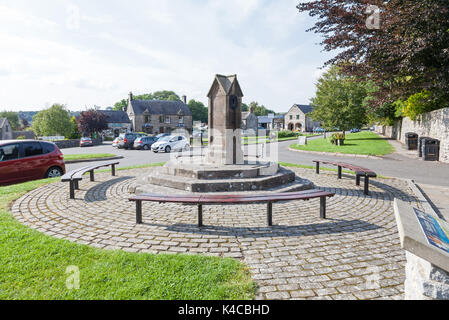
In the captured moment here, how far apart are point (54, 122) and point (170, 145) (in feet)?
87.3

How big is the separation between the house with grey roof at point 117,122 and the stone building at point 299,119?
47528 millimetres

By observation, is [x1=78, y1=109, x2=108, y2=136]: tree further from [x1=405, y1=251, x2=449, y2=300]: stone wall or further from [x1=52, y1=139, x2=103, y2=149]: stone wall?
[x1=405, y1=251, x2=449, y2=300]: stone wall

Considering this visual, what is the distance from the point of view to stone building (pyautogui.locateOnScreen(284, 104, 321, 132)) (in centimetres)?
7481

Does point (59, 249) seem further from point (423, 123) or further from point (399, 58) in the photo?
point (423, 123)

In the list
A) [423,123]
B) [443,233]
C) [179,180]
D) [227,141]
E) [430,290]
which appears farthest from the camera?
[423,123]

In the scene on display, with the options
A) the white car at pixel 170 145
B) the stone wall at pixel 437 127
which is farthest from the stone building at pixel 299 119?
the white car at pixel 170 145

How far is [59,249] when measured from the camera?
369cm

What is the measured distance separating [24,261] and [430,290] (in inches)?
180

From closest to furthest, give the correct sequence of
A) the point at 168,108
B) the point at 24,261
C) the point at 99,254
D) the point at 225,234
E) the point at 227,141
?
1. the point at 24,261
2. the point at 99,254
3. the point at 225,234
4. the point at 227,141
5. the point at 168,108

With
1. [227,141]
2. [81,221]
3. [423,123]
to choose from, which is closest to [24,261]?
[81,221]

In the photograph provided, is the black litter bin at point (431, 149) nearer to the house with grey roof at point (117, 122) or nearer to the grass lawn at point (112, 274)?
the grass lawn at point (112, 274)

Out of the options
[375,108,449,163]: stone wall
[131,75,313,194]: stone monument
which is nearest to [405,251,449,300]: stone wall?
[131,75,313,194]: stone monument

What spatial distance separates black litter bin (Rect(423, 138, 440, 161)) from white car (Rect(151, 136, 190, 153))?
17191 mm

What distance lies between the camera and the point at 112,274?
304 centimetres
